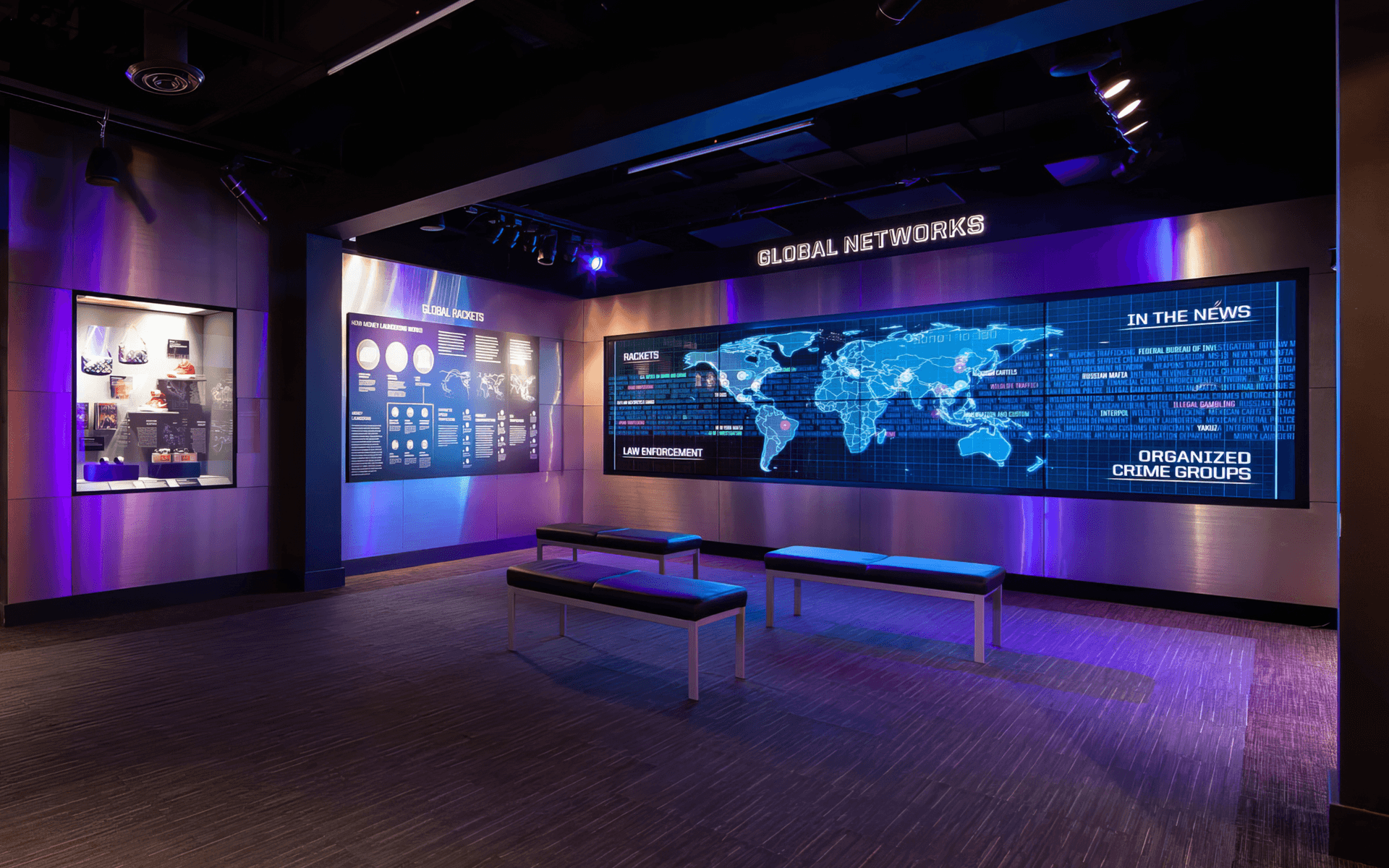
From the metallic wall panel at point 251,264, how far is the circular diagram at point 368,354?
0.90 metres

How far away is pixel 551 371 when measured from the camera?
9422 mm

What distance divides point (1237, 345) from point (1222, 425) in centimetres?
65

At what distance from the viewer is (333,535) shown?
22.4 ft

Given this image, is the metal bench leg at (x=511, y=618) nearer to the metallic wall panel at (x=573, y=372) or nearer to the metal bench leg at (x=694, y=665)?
the metal bench leg at (x=694, y=665)

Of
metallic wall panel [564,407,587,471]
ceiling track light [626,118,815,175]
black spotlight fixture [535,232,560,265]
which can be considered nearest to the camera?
ceiling track light [626,118,815,175]

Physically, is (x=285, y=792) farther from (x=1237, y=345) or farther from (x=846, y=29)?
(x=1237, y=345)

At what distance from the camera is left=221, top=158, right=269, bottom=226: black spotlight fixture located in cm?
608

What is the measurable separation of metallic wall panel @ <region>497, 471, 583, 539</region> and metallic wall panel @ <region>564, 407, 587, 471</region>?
0.40ft

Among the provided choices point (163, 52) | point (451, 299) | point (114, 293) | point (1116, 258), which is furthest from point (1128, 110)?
point (114, 293)

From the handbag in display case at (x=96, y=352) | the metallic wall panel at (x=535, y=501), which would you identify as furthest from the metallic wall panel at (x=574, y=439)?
the handbag in display case at (x=96, y=352)

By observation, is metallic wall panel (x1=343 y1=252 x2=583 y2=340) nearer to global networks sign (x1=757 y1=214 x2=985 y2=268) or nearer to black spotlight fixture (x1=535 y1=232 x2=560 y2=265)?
black spotlight fixture (x1=535 y1=232 x2=560 y2=265)

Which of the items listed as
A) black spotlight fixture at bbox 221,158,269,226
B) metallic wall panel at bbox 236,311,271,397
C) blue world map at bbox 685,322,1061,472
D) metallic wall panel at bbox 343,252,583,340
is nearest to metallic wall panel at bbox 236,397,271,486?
metallic wall panel at bbox 236,311,271,397

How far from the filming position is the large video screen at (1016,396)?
18.5 ft

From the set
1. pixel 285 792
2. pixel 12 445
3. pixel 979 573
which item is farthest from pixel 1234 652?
pixel 12 445
